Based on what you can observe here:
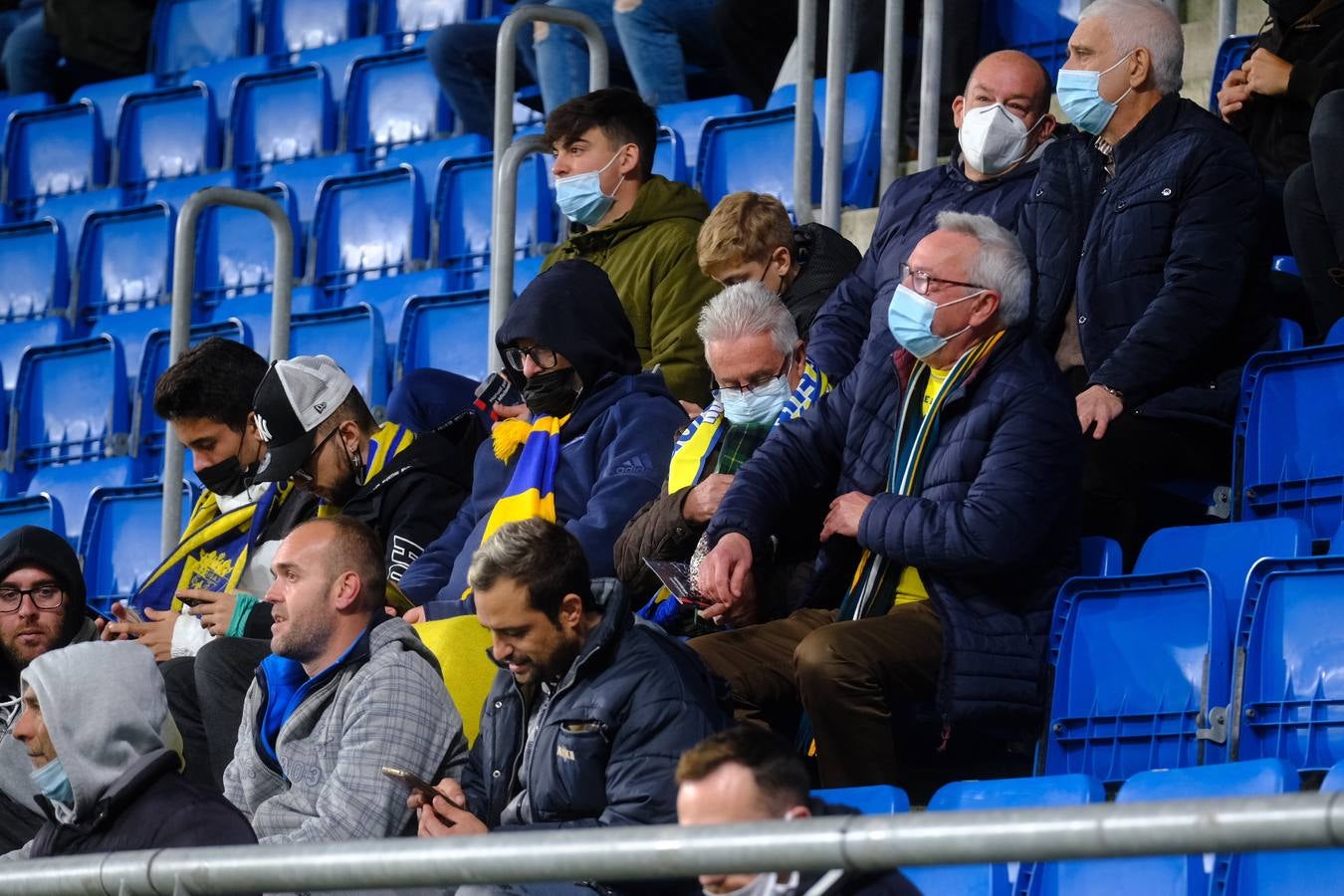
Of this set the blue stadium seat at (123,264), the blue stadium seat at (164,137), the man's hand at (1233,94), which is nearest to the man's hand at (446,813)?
the man's hand at (1233,94)

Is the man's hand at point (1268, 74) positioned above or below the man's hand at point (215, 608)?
above

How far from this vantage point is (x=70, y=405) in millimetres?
7418

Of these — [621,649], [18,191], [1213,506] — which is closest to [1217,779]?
[621,649]

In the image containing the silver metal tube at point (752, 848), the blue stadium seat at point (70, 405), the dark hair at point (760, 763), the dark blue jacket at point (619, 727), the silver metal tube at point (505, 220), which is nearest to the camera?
the silver metal tube at point (752, 848)

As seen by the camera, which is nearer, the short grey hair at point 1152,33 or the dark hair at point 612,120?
the short grey hair at point 1152,33

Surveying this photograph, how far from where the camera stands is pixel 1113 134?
490 cm

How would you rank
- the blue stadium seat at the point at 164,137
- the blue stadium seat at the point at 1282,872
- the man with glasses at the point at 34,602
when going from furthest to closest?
the blue stadium seat at the point at 164,137
the man with glasses at the point at 34,602
the blue stadium seat at the point at 1282,872

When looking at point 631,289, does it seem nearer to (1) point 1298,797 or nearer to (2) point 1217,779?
(2) point 1217,779

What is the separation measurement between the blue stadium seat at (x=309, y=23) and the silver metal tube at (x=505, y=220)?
3421mm

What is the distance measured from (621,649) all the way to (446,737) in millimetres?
478

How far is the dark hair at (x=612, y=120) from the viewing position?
5.55 m

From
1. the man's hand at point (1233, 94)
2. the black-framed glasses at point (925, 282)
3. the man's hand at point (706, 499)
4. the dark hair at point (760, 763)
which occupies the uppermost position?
the man's hand at point (1233, 94)

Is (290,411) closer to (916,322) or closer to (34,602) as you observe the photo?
(34,602)

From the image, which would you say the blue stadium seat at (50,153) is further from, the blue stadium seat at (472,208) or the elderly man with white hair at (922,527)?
the elderly man with white hair at (922,527)
